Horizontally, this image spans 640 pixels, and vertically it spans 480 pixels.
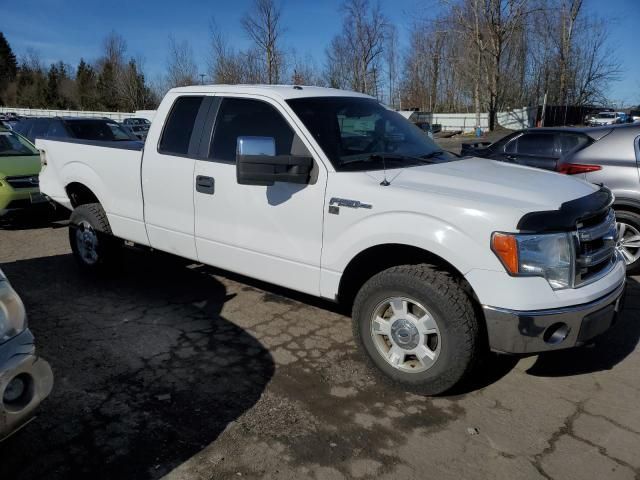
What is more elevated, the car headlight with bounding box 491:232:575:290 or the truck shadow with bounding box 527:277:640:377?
the car headlight with bounding box 491:232:575:290

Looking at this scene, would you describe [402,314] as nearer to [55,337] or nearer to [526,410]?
[526,410]

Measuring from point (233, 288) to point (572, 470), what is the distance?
352 centimetres

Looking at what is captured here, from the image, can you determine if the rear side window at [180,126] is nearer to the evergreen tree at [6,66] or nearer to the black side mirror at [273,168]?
the black side mirror at [273,168]

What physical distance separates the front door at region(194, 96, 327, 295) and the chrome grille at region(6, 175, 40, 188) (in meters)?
4.81

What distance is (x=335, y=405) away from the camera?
331 centimetres

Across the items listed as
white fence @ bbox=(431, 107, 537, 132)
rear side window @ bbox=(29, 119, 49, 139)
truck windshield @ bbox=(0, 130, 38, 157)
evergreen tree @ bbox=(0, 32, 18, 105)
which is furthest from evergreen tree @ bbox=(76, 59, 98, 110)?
truck windshield @ bbox=(0, 130, 38, 157)

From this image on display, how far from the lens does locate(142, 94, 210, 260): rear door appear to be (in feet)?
14.5

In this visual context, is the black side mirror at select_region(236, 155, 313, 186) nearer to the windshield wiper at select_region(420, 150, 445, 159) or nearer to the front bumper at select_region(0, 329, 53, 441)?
the windshield wiper at select_region(420, 150, 445, 159)

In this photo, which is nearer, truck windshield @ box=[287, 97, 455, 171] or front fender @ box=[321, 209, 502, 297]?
front fender @ box=[321, 209, 502, 297]

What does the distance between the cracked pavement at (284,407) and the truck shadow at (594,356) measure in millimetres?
16

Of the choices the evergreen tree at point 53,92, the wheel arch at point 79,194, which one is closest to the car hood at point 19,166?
the wheel arch at point 79,194

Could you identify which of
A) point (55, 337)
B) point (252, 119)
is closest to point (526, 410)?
point (252, 119)

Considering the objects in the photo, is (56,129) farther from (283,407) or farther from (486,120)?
(486,120)

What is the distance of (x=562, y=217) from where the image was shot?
2959 millimetres
